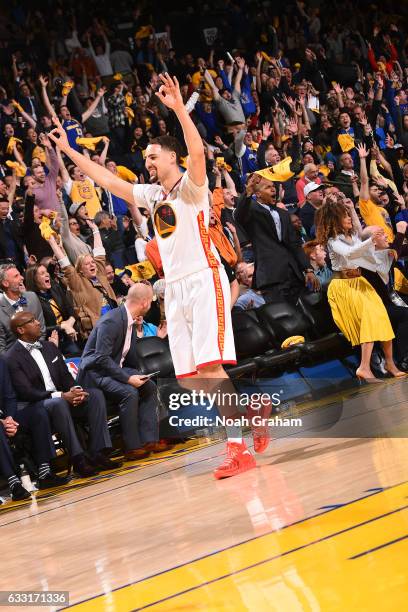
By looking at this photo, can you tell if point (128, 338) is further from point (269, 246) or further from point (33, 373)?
point (269, 246)

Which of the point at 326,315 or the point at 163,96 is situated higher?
the point at 163,96

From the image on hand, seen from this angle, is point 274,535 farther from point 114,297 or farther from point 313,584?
point 114,297

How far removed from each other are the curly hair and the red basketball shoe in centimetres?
356

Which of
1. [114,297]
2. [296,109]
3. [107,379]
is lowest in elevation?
[107,379]

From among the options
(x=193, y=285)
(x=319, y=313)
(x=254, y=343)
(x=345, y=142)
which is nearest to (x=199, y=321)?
(x=193, y=285)

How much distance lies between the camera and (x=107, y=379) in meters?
8.48

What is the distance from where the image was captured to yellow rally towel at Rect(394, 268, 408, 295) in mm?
11118

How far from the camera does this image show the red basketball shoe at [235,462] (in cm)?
660

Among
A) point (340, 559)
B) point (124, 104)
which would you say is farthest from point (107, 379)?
point (124, 104)

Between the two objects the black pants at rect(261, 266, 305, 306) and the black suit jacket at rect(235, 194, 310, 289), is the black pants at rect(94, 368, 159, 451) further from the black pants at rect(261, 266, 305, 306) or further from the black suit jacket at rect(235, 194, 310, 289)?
the black suit jacket at rect(235, 194, 310, 289)

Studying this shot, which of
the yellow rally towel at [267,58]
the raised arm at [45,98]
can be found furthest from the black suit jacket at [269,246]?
the yellow rally towel at [267,58]

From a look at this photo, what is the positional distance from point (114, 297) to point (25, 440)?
276 centimetres

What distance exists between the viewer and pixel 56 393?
8180 mm

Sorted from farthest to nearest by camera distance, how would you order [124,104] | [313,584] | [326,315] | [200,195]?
[124,104], [326,315], [200,195], [313,584]
